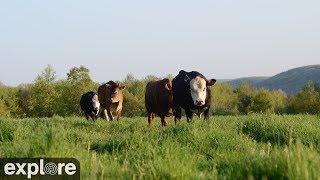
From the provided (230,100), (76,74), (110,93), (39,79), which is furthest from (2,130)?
(230,100)

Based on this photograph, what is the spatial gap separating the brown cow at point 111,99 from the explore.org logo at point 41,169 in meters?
19.7

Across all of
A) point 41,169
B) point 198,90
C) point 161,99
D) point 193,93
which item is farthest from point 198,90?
point 41,169

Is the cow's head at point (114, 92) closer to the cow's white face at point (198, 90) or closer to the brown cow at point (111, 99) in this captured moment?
the brown cow at point (111, 99)

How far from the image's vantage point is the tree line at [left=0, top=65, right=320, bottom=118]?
6147 centimetres

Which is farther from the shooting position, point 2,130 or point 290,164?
point 2,130

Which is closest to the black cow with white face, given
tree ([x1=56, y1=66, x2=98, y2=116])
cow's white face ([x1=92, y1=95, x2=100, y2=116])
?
cow's white face ([x1=92, y1=95, x2=100, y2=116])

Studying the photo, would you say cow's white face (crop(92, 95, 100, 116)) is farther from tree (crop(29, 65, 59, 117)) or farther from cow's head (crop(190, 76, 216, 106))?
tree (crop(29, 65, 59, 117))

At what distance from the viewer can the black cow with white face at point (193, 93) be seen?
52.7 ft

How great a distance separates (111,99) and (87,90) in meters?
34.4

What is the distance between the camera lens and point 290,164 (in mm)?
4980

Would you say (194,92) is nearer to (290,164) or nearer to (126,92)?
(290,164)

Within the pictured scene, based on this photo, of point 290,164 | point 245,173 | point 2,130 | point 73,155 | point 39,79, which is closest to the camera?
point 290,164

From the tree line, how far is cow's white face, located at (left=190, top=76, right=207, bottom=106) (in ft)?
132

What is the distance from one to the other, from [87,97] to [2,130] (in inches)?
717
